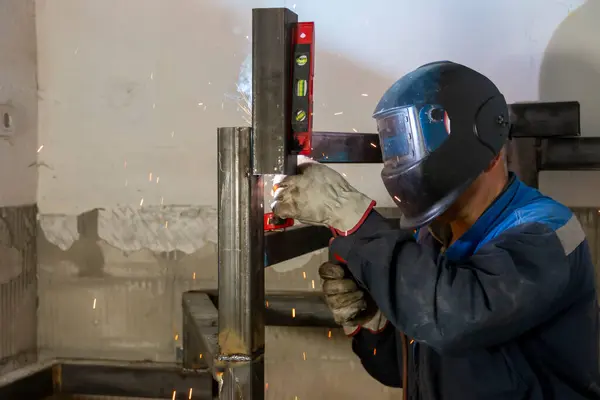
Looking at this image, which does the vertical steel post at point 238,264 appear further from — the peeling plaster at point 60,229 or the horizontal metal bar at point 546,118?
the peeling plaster at point 60,229

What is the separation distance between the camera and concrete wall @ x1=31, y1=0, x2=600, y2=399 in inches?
80.0

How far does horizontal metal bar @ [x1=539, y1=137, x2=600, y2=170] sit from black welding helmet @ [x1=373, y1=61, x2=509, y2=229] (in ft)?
2.20

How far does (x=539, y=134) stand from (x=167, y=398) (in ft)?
5.06

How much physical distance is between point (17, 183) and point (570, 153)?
201cm

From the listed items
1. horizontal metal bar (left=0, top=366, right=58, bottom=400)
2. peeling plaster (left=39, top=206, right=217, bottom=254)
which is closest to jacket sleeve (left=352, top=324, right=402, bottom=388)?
peeling plaster (left=39, top=206, right=217, bottom=254)

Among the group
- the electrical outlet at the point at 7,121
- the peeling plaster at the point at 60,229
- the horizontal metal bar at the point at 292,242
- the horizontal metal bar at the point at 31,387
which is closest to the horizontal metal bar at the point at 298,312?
the horizontal metal bar at the point at 292,242

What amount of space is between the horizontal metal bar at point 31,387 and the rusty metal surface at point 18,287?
0.96 feet

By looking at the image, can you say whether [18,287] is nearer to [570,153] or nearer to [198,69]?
[198,69]

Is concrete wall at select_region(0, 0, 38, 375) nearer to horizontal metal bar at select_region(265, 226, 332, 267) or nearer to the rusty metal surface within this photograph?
the rusty metal surface

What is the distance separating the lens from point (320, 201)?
1.13 m

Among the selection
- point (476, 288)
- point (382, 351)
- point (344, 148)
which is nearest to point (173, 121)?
point (344, 148)

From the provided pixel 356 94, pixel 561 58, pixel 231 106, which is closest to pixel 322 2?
pixel 356 94

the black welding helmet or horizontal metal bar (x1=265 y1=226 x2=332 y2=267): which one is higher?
the black welding helmet

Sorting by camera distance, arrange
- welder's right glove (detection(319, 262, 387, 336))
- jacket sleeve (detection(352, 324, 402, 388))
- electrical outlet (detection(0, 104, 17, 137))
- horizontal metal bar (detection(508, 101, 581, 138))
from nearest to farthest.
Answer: welder's right glove (detection(319, 262, 387, 336)) < jacket sleeve (detection(352, 324, 402, 388)) < horizontal metal bar (detection(508, 101, 581, 138)) < electrical outlet (detection(0, 104, 17, 137))
